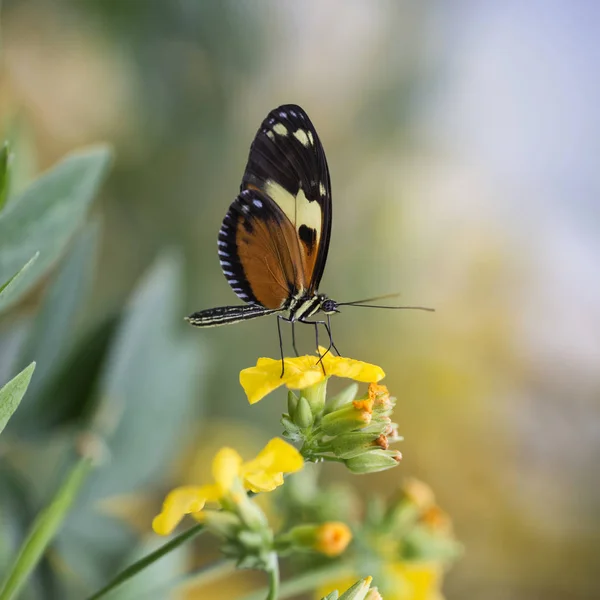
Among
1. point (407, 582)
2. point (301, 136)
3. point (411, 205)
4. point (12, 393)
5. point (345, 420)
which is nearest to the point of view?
point (12, 393)

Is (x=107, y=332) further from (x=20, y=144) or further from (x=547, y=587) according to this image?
(x=547, y=587)

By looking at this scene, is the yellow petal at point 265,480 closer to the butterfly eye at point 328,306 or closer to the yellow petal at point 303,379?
the yellow petal at point 303,379

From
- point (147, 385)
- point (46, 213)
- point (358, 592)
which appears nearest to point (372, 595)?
point (358, 592)

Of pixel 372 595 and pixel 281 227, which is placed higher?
pixel 281 227

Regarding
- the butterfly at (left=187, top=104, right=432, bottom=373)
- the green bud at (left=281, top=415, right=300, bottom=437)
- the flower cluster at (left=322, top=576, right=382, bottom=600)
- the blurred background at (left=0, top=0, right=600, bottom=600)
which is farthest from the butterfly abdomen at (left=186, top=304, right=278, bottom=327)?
the blurred background at (left=0, top=0, right=600, bottom=600)

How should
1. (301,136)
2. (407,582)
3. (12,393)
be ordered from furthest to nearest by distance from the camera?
(407,582), (301,136), (12,393)

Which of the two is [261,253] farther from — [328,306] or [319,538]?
[319,538]

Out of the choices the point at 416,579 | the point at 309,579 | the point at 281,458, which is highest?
the point at 281,458
